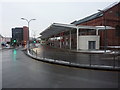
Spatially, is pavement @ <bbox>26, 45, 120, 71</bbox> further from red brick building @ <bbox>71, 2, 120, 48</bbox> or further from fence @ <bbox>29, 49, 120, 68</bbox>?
red brick building @ <bbox>71, 2, 120, 48</bbox>

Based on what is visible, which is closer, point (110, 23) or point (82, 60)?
point (82, 60)

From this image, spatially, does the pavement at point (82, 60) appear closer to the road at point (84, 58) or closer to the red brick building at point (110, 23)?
the road at point (84, 58)

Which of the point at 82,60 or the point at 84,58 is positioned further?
the point at 84,58

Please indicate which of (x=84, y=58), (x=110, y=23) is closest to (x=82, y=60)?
(x=84, y=58)

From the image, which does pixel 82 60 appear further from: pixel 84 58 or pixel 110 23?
pixel 110 23

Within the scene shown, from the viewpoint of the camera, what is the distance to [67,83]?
6078 millimetres

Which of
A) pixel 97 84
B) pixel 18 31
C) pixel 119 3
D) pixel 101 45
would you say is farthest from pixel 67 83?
pixel 18 31

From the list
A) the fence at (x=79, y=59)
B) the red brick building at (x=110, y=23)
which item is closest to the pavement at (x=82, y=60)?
the fence at (x=79, y=59)

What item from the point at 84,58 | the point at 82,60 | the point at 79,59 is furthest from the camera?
the point at 84,58

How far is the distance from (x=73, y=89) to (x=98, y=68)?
4.60m

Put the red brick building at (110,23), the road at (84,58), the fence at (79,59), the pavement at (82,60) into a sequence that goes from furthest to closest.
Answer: the red brick building at (110,23) → the road at (84,58) → the fence at (79,59) → the pavement at (82,60)

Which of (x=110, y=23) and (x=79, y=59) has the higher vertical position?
(x=110, y=23)

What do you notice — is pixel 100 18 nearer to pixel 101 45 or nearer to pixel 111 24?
pixel 111 24

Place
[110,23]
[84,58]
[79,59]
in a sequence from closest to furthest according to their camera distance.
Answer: [79,59], [84,58], [110,23]
